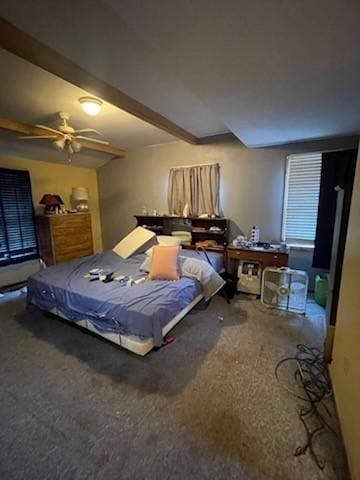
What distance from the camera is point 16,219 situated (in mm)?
4059

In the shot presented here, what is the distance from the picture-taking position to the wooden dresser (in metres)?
4.18

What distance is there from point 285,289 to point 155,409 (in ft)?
7.20

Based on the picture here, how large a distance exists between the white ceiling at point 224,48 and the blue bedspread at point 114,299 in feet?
6.15

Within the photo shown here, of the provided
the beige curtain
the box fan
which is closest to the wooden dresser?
the beige curtain

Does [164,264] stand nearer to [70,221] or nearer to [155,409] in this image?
[155,409]

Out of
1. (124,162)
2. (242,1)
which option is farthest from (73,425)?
(124,162)

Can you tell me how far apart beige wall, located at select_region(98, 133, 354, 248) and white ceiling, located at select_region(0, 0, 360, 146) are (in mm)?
1210

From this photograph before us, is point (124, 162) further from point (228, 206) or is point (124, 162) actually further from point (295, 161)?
point (295, 161)

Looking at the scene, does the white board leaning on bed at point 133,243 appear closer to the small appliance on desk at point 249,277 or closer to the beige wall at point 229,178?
the beige wall at point 229,178

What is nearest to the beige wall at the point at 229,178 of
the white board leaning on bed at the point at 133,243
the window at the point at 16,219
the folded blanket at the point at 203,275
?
the white board leaning on bed at the point at 133,243

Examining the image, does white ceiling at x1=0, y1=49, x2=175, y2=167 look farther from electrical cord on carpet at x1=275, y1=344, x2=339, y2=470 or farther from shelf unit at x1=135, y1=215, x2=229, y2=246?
electrical cord on carpet at x1=275, y1=344, x2=339, y2=470

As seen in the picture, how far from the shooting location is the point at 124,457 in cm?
127

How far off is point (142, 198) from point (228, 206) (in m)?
1.94

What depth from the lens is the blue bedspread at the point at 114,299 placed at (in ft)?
6.46
